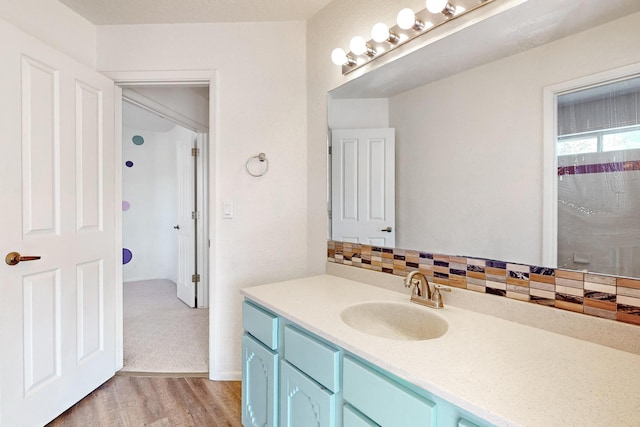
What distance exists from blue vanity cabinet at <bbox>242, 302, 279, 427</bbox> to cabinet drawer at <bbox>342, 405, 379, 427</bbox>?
40 centimetres

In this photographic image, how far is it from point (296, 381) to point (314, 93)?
157 cm

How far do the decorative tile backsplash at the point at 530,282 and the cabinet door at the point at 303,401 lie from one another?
64 cm

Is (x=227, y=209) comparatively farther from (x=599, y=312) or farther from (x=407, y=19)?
(x=599, y=312)

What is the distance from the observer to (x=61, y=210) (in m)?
1.64

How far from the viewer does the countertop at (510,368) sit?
0.61 meters

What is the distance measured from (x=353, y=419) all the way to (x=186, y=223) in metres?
3.22

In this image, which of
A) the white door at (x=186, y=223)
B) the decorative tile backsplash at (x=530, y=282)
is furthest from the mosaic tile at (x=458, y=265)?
the white door at (x=186, y=223)

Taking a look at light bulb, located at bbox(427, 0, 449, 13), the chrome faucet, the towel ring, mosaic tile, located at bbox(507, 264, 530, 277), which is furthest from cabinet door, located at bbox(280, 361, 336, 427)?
light bulb, located at bbox(427, 0, 449, 13)

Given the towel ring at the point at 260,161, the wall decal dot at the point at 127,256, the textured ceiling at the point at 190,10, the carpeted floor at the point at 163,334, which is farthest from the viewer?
the wall decal dot at the point at 127,256

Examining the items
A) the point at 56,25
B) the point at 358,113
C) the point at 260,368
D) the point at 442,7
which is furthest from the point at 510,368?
the point at 56,25

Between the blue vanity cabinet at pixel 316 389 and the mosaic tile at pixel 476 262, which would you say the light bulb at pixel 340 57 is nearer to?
the mosaic tile at pixel 476 262

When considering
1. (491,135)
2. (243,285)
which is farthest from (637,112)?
(243,285)

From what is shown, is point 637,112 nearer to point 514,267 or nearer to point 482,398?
point 514,267

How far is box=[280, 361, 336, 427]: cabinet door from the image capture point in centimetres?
99
